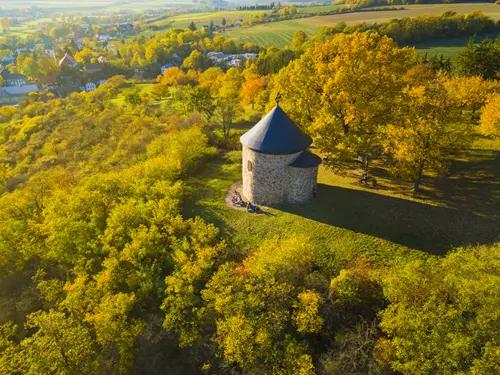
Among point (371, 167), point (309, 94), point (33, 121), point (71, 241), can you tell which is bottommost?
point (33, 121)

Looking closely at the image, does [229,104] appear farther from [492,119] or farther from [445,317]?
[445,317]

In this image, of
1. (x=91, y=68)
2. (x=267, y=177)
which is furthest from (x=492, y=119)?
(x=91, y=68)

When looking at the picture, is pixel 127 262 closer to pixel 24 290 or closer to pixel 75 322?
pixel 75 322

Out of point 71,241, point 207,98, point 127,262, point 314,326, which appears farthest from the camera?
point 207,98

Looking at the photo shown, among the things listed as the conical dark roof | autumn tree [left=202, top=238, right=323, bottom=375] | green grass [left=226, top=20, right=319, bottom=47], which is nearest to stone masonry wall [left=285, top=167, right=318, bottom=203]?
the conical dark roof

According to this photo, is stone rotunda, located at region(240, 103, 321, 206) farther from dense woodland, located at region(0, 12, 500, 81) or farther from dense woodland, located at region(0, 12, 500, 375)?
dense woodland, located at region(0, 12, 500, 81)

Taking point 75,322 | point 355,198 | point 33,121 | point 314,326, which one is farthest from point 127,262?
point 33,121
